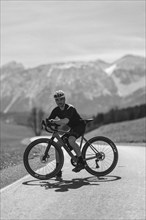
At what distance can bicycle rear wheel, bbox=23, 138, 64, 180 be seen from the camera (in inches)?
421

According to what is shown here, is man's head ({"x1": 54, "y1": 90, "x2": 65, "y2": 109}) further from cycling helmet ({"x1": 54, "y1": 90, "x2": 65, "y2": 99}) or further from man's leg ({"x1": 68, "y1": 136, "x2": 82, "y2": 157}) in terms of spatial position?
man's leg ({"x1": 68, "y1": 136, "x2": 82, "y2": 157})

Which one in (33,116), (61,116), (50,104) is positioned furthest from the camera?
(33,116)

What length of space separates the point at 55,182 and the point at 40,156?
84cm

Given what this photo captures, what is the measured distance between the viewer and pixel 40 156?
12.0 metres

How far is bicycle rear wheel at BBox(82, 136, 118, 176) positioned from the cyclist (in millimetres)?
472

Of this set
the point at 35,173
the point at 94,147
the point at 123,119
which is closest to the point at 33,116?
the point at 123,119

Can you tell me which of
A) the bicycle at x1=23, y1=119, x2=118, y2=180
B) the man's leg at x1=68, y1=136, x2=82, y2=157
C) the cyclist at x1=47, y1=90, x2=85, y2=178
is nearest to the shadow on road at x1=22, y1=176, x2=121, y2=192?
the bicycle at x1=23, y1=119, x2=118, y2=180

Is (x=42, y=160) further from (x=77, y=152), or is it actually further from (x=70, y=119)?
(x=70, y=119)

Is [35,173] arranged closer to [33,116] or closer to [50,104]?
[50,104]

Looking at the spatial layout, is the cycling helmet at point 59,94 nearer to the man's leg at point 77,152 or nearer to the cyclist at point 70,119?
the cyclist at point 70,119

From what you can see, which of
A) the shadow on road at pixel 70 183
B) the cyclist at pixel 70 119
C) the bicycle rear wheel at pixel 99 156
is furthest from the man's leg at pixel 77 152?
the shadow on road at pixel 70 183

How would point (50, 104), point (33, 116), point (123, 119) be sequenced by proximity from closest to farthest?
1. point (50, 104)
2. point (123, 119)
3. point (33, 116)

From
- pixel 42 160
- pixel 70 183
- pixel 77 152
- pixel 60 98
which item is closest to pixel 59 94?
pixel 60 98

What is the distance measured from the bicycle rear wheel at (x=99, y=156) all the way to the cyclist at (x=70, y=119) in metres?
0.47
